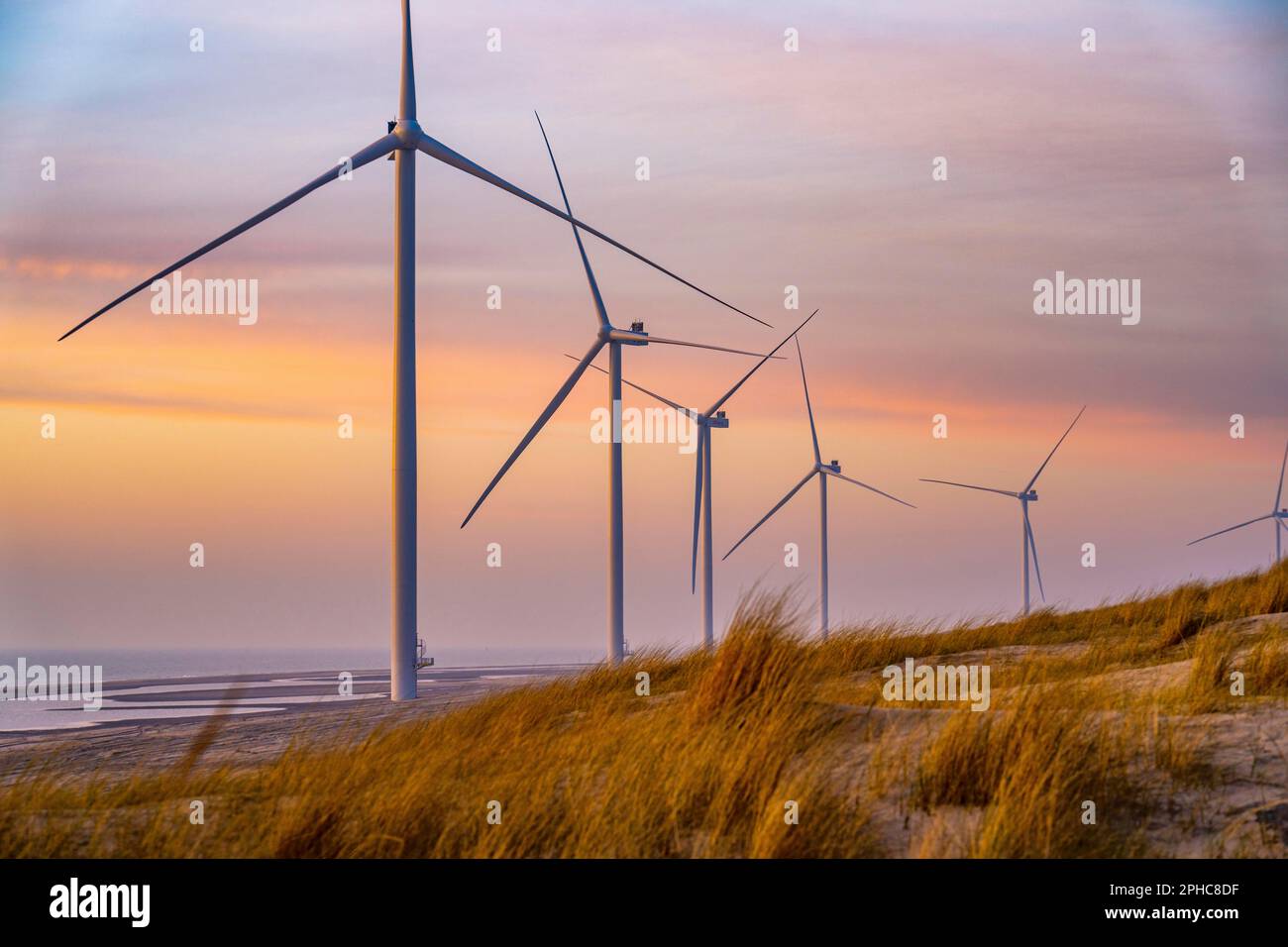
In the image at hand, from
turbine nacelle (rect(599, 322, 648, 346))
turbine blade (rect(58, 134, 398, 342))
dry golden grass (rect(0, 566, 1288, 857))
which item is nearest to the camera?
dry golden grass (rect(0, 566, 1288, 857))

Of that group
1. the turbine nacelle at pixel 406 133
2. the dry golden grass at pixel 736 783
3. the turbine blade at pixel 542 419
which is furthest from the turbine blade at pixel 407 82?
the dry golden grass at pixel 736 783

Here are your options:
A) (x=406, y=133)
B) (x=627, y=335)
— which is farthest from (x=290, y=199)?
(x=627, y=335)

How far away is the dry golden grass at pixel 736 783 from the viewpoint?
9.86 m

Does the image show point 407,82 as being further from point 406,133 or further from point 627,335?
point 627,335

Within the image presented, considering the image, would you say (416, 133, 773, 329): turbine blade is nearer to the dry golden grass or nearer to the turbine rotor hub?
the turbine rotor hub

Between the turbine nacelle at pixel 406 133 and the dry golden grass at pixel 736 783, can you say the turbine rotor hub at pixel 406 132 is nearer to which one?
the turbine nacelle at pixel 406 133

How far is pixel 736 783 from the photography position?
1066 cm

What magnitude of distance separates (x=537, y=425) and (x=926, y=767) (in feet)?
89.1

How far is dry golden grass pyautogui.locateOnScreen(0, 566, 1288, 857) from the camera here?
986 centimetres

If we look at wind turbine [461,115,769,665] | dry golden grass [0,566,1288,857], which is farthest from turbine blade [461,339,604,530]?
dry golden grass [0,566,1288,857]

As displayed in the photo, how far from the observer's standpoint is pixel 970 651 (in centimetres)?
2402

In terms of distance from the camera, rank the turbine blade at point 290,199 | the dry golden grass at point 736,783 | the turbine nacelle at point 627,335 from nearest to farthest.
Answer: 1. the dry golden grass at point 736,783
2. the turbine blade at point 290,199
3. the turbine nacelle at point 627,335
